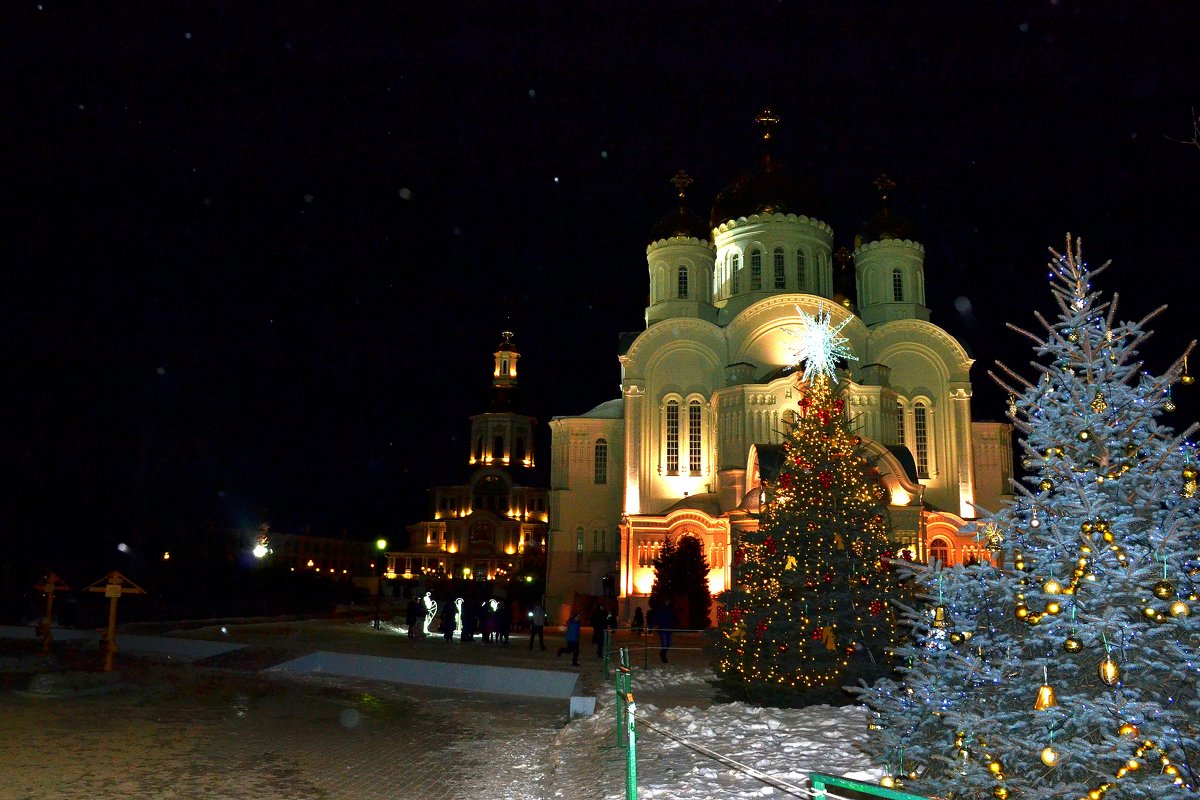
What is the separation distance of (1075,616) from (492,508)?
66.1m

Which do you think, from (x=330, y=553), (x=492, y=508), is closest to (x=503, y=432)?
(x=492, y=508)

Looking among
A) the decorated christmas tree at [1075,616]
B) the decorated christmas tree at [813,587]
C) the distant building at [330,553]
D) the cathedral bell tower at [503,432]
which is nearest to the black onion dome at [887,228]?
the decorated christmas tree at [813,587]

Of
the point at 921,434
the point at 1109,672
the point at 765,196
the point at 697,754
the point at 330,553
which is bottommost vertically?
the point at 697,754

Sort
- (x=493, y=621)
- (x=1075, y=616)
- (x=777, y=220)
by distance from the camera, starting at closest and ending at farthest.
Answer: (x=1075, y=616) < (x=493, y=621) < (x=777, y=220)

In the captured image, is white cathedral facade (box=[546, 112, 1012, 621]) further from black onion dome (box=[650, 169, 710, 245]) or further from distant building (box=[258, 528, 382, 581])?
distant building (box=[258, 528, 382, 581])

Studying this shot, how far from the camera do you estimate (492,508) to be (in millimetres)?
69688

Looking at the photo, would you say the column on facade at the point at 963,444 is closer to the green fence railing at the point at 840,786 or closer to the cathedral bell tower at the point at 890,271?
the cathedral bell tower at the point at 890,271

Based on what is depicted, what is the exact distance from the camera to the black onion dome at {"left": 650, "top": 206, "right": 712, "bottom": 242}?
3709 centimetres

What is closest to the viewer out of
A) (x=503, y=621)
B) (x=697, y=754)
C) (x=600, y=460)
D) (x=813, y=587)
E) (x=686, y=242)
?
(x=697, y=754)

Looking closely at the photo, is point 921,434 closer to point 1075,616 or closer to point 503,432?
point 1075,616

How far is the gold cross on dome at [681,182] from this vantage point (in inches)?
1470

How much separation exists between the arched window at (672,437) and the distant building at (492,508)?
3095 cm

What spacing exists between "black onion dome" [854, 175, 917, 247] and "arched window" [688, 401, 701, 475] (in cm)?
980

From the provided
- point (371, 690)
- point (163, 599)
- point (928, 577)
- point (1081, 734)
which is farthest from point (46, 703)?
point (163, 599)
